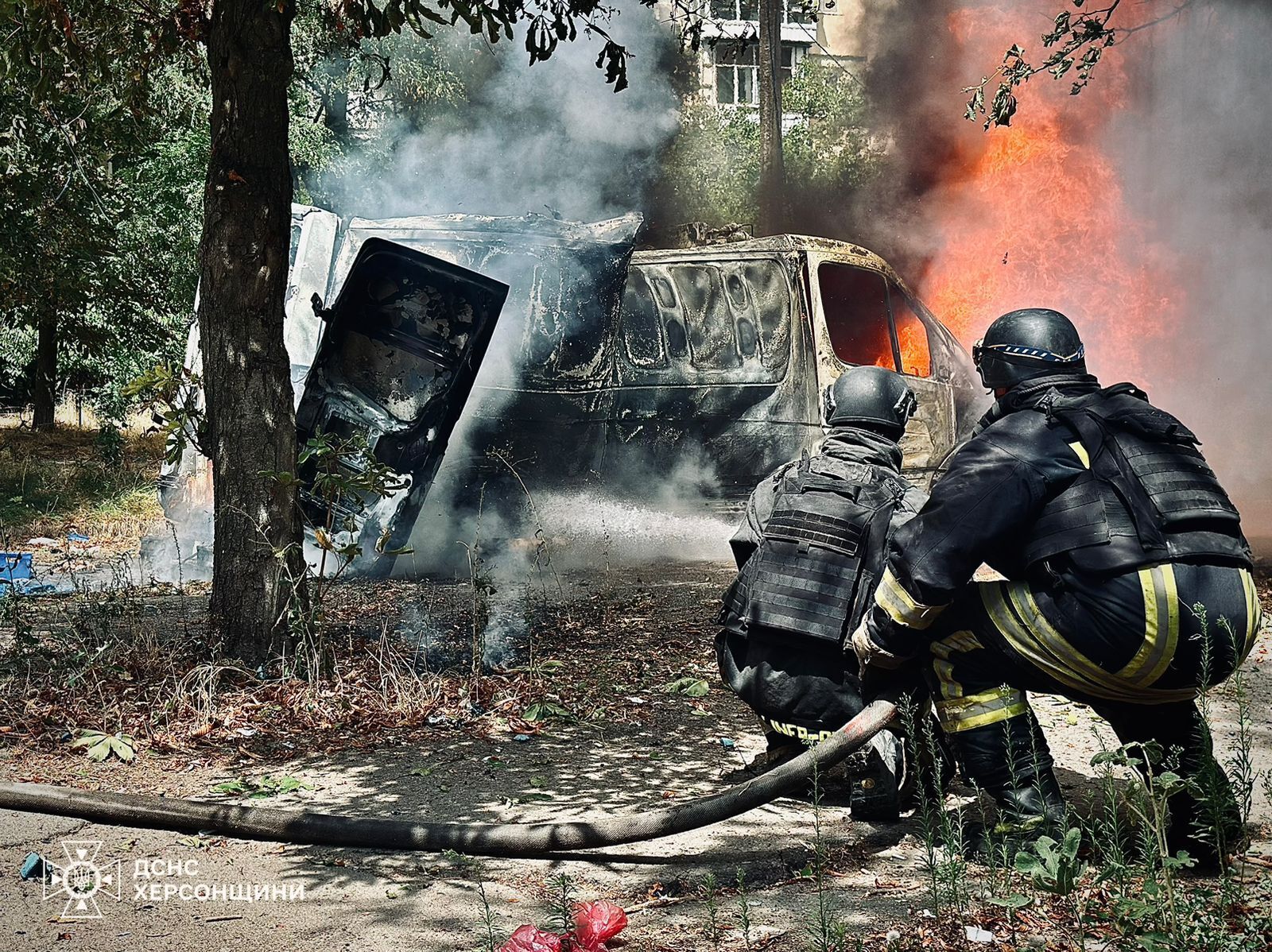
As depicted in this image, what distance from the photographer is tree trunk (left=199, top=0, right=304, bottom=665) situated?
16.4ft

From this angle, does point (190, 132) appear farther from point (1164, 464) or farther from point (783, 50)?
point (783, 50)

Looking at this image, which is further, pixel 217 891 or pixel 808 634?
pixel 808 634

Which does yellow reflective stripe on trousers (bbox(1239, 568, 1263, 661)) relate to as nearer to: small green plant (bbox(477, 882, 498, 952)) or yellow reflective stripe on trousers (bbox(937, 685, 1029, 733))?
yellow reflective stripe on trousers (bbox(937, 685, 1029, 733))

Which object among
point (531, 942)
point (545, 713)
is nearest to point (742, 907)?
point (531, 942)

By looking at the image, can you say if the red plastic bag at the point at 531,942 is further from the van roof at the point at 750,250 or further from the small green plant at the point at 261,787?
A: the van roof at the point at 750,250

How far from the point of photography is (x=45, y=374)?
16781mm

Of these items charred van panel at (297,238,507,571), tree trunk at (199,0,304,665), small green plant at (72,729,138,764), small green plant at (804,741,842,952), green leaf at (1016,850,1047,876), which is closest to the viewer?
small green plant at (804,741,842,952)

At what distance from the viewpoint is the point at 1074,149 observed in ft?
51.7

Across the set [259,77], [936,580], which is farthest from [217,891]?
[259,77]

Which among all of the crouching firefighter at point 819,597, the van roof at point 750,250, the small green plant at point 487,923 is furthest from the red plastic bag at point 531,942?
the van roof at point 750,250

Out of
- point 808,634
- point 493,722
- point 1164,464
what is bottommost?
point 493,722

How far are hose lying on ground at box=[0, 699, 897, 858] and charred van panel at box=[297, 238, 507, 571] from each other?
3.48 m

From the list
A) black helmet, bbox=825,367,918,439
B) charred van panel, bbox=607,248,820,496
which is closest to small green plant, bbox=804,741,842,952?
black helmet, bbox=825,367,918,439

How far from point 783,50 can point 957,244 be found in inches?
953
